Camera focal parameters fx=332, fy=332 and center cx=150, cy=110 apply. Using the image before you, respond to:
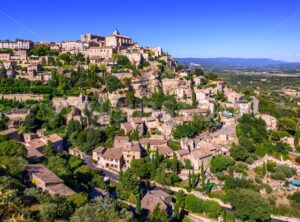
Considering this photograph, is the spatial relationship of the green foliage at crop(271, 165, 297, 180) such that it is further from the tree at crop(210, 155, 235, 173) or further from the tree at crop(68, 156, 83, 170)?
the tree at crop(68, 156, 83, 170)

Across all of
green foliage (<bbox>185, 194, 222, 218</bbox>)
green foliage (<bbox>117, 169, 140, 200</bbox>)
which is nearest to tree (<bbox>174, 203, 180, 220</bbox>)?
green foliage (<bbox>185, 194, 222, 218</bbox>)

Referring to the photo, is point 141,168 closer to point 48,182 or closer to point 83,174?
point 83,174

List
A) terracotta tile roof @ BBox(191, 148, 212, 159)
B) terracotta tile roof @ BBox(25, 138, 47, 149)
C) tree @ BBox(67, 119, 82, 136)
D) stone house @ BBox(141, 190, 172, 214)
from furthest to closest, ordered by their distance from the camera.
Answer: tree @ BBox(67, 119, 82, 136) < terracotta tile roof @ BBox(191, 148, 212, 159) < terracotta tile roof @ BBox(25, 138, 47, 149) < stone house @ BBox(141, 190, 172, 214)

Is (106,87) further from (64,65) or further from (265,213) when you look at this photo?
(265,213)

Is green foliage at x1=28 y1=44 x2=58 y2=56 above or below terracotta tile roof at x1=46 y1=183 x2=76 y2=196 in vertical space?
above

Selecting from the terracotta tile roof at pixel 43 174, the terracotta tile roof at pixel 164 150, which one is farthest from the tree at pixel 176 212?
the terracotta tile roof at pixel 164 150

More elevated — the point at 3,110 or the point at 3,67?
the point at 3,67

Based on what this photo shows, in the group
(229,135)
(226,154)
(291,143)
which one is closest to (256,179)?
(226,154)
